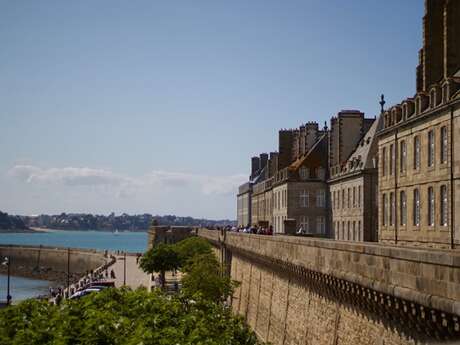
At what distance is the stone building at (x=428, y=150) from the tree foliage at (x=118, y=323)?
12.0m

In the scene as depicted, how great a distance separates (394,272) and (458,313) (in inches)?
152

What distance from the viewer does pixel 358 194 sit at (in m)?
51.5

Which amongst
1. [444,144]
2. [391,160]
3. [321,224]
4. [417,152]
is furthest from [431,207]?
[321,224]

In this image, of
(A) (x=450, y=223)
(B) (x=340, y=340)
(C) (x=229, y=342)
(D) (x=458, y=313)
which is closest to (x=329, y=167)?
(A) (x=450, y=223)

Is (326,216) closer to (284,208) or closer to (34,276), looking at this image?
(284,208)

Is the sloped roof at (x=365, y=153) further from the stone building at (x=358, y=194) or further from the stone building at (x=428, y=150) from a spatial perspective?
the stone building at (x=428, y=150)

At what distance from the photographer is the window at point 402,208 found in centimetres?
3597

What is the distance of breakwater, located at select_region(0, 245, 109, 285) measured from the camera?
14062 cm

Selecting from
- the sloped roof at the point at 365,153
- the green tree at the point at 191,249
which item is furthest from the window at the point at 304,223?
the green tree at the point at 191,249

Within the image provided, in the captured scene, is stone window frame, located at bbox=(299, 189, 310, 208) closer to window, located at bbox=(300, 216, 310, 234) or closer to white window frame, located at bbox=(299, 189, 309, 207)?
white window frame, located at bbox=(299, 189, 309, 207)

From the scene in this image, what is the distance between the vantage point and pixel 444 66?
36.1 m

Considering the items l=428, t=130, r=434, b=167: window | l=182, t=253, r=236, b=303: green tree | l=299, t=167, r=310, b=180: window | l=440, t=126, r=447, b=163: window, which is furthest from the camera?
l=299, t=167, r=310, b=180: window

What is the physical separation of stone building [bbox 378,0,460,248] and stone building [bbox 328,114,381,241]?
887cm

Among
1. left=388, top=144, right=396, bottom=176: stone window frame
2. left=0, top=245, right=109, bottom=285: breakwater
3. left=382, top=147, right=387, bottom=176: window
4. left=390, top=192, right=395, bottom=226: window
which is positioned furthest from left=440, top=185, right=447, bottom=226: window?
left=0, top=245, right=109, bottom=285: breakwater
